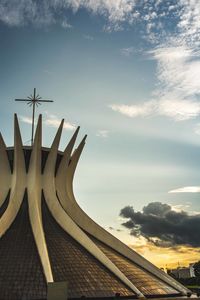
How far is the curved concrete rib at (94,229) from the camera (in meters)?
28.3

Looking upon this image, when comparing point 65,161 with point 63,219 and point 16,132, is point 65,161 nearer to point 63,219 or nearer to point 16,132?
point 16,132

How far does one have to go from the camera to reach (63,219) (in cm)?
2942

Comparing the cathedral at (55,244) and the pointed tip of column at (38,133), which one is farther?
the pointed tip of column at (38,133)

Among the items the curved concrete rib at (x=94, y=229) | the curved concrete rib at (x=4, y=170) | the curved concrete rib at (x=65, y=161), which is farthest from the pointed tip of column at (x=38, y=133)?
the curved concrete rib at (x=94, y=229)

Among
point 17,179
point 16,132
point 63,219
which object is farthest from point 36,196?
point 16,132

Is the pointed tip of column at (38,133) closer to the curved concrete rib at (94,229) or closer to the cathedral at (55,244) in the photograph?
the cathedral at (55,244)

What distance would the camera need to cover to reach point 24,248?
24953 millimetres

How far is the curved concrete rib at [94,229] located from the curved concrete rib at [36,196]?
2493 mm

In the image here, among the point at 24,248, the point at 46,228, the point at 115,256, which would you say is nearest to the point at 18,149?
the point at 46,228

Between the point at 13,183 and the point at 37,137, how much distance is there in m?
4.76

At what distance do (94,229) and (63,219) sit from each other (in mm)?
3122

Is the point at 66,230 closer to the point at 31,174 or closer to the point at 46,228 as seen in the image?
the point at 46,228

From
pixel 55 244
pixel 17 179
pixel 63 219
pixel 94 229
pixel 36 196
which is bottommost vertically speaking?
pixel 55 244

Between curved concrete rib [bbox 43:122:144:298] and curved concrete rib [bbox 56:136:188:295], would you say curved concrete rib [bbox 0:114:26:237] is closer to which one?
curved concrete rib [bbox 43:122:144:298]
